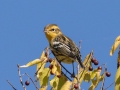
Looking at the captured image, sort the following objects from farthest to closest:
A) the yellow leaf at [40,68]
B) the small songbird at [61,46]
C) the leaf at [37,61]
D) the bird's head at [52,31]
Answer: the bird's head at [52,31] → the small songbird at [61,46] → the yellow leaf at [40,68] → the leaf at [37,61]

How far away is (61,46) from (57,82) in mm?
2712

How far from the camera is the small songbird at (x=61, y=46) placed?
734 cm

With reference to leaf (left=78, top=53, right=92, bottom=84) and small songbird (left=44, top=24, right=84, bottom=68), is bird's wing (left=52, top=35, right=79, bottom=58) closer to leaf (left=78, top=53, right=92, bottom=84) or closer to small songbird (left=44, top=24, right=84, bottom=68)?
small songbird (left=44, top=24, right=84, bottom=68)

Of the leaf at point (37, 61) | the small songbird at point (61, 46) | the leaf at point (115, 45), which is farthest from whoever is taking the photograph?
the small songbird at point (61, 46)

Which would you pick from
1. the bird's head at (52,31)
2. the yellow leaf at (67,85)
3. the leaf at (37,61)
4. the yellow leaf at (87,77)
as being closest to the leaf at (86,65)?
the yellow leaf at (87,77)

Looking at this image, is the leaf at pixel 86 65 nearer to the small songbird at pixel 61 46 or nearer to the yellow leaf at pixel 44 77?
the yellow leaf at pixel 44 77

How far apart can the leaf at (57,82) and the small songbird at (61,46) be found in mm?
1266

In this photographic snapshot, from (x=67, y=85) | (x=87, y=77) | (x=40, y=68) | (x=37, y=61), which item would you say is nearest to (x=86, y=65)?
(x=87, y=77)

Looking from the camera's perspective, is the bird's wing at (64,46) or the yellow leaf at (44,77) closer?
the yellow leaf at (44,77)

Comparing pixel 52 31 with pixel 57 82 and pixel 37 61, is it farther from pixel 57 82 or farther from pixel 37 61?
pixel 37 61

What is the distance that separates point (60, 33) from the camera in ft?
29.5

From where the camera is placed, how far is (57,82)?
5293 millimetres

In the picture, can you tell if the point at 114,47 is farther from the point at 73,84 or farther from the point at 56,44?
the point at 56,44

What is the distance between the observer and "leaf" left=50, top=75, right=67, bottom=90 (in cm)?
518
